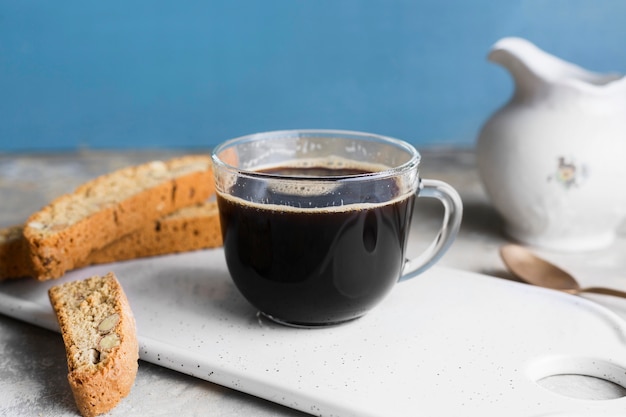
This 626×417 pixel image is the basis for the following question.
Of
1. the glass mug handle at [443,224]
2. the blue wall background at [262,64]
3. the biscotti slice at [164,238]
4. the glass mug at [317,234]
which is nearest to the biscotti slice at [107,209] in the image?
the biscotti slice at [164,238]

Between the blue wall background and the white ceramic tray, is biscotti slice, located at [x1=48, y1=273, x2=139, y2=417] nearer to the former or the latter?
the white ceramic tray

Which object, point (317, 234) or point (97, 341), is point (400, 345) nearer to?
point (317, 234)

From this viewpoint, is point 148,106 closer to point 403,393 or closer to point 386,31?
A: point 386,31

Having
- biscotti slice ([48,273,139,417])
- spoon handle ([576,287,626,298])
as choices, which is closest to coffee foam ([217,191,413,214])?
biscotti slice ([48,273,139,417])

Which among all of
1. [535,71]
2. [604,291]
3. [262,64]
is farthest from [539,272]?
[262,64]

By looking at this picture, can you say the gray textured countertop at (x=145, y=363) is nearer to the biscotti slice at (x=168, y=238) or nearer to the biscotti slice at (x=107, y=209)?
the biscotti slice at (x=107, y=209)

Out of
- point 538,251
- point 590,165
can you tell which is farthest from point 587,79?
point 538,251
